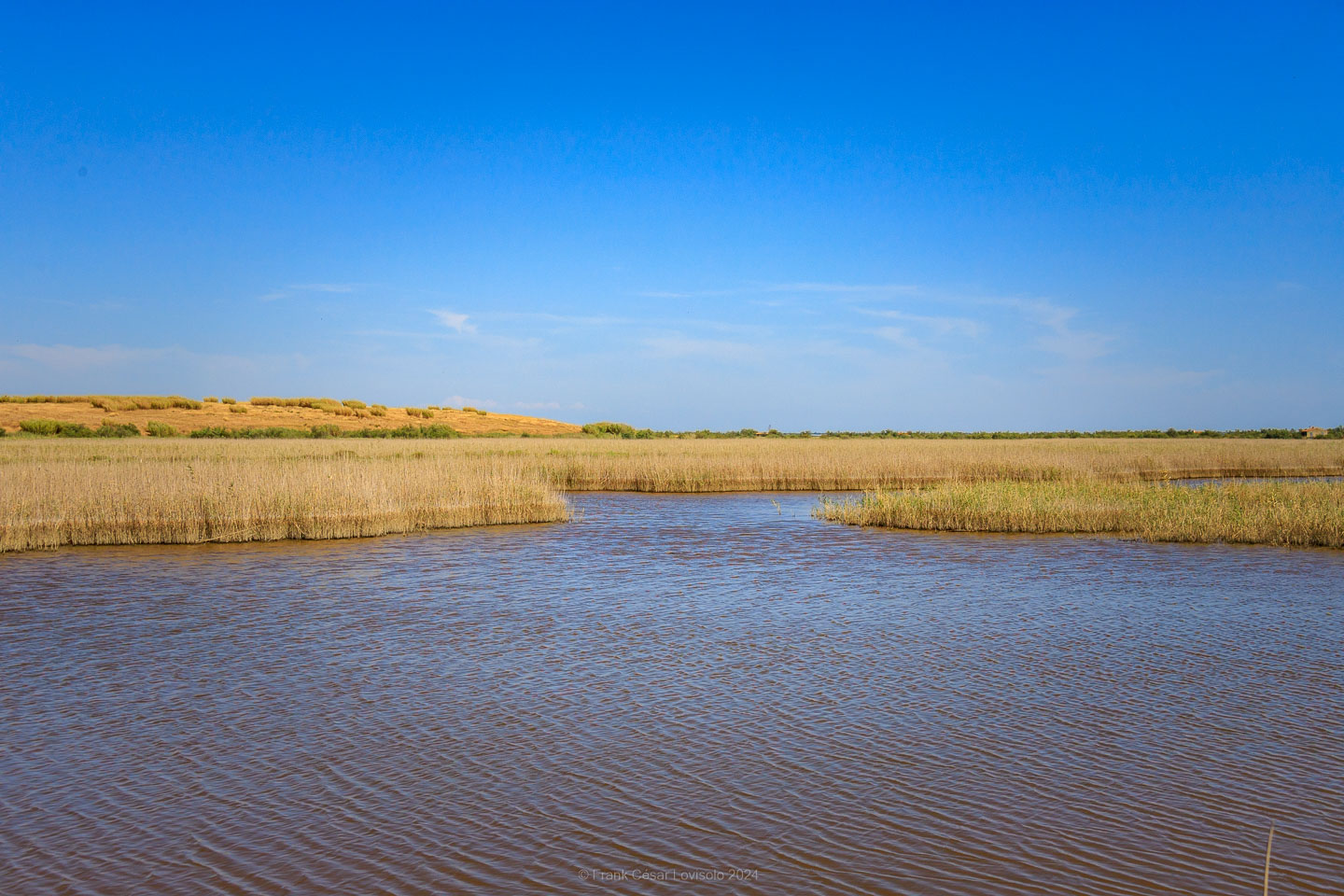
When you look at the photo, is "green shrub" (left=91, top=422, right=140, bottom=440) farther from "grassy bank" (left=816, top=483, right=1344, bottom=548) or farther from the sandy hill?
"grassy bank" (left=816, top=483, right=1344, bottom=548)

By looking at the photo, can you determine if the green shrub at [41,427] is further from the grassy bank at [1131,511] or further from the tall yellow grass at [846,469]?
the grassy bank at [1131,511]

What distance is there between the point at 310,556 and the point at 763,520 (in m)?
9.36

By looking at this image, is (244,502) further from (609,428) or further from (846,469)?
(609,428)

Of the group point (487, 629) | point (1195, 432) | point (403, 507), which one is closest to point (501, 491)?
point (403, 507)

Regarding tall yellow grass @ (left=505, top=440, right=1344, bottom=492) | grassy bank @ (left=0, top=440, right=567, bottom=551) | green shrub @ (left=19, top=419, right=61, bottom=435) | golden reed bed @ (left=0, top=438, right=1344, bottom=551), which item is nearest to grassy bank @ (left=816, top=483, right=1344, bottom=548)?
tall yellow grass @ (left=505, top=440, right=1344, bottom=492)

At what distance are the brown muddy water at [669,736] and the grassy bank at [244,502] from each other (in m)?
4.13

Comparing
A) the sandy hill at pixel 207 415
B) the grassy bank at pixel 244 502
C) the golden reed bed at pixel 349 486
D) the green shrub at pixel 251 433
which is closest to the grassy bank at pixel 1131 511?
the golden reed bed at pixel 349 486

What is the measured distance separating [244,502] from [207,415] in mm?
52539

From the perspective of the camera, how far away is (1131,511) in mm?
17547

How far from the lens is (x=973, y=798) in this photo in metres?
4.93

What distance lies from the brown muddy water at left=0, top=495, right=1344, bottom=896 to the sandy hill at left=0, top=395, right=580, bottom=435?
52.5 metres

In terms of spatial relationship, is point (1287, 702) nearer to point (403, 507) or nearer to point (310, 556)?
point (310, 556)

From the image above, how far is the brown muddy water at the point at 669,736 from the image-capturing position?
4234mm

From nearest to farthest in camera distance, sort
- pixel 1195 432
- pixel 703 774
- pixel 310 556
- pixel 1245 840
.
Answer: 1. pixel 1245 840
2. pixel 703 774
3. pixel 310 556
4. pixel 1195 432
